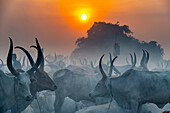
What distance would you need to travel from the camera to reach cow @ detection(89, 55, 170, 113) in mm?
7895

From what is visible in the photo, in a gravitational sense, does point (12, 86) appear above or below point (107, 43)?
below

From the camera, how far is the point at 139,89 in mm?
7914

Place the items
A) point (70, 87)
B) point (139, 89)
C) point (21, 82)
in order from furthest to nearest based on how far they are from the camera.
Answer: point (70, 87)
point (139, 89)
point (21, 82)

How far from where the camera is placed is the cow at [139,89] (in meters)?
7.89

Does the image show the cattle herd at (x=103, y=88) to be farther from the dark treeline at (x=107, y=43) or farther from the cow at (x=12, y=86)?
the dark treeline at (x=107, y=43)

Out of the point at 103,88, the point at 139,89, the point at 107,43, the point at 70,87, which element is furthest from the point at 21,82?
the point at 107,43

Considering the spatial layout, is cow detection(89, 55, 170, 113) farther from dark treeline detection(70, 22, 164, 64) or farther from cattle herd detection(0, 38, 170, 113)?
dark treeline detection(70, 22, 164, 64)

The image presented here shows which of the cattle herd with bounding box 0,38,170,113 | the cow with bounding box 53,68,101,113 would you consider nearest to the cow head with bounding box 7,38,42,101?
the cattle herd with bounding box 0,38,170,113

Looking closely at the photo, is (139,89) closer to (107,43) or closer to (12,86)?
(12,86)

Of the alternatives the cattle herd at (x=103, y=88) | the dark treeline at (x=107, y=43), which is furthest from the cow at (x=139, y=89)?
the dark treeline at (x=107, y=43)

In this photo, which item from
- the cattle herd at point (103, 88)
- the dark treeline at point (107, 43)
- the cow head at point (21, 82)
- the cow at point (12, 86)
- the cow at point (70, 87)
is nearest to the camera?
the cow head at point (21, 82)

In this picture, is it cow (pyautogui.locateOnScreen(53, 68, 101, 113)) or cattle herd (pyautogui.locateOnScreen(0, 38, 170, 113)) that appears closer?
cattle herd (pyautogui.locateOnScreen(0, 38, 170, 113))

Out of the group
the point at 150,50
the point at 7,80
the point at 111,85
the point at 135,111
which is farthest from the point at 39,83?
the point at 150,50

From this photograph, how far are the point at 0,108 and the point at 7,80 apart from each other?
2.03 ft
